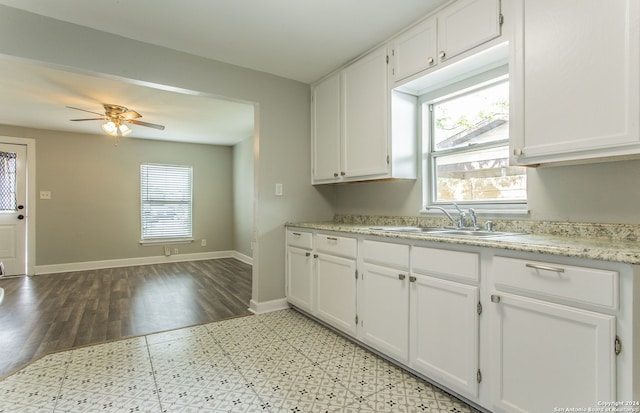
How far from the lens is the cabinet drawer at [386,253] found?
6.52 ft

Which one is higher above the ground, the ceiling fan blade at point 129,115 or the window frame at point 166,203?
the ceiling fan blade at point 129,115

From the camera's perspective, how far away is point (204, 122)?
4828mm

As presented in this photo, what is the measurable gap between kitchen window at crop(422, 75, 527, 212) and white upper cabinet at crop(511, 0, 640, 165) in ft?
1.48

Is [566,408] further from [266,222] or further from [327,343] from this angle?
[266,222]

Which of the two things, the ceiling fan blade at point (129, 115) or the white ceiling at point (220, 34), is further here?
the ceiling fan blade at point (129, 115)

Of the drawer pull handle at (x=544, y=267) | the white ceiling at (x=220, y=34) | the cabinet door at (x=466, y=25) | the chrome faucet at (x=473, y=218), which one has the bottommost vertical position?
the drawer pull handle at (x=544, y=267)

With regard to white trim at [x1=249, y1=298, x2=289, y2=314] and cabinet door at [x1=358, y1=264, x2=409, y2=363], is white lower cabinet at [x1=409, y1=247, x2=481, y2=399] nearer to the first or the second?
cabinet door at [x1=358, y1=264, x2=409, y2=363]

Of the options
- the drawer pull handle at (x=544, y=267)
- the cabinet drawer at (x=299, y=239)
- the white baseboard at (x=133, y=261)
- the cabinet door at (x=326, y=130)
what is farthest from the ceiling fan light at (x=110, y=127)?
the drawer pull handle at (x=544, y=267)

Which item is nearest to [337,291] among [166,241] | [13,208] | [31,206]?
[166,241]

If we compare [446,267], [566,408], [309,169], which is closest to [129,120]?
[309,169]

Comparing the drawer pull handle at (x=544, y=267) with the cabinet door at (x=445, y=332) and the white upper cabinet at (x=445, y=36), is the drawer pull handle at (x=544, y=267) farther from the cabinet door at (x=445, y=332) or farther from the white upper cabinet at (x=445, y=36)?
the white upper cabinet at (x=445, y=36)

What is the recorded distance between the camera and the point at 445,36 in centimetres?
210

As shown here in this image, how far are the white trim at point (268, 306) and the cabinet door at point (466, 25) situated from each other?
2610mm

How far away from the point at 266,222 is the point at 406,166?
1.48m
